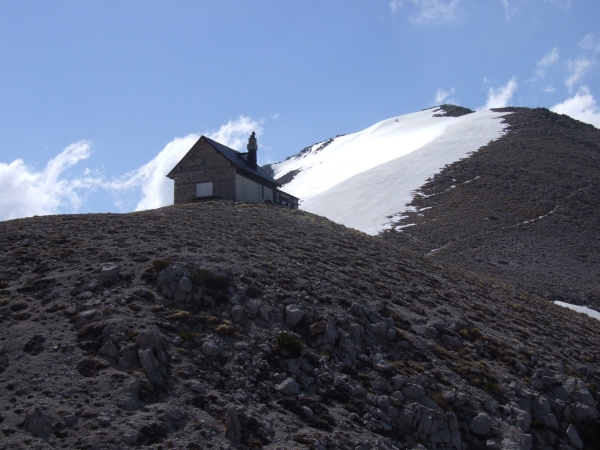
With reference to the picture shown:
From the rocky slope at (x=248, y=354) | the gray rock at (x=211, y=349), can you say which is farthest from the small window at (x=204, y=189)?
the gray rock at (x=211, y=349)

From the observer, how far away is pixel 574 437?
47.1 ft

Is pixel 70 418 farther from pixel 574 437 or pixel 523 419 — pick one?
pixel 574 437

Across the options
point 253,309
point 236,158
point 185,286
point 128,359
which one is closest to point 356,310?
point 253,309

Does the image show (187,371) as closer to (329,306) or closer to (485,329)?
(329,306)

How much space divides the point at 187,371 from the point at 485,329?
37.2 ft

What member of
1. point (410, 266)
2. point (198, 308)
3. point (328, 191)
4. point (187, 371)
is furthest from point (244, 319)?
point (328, 191)

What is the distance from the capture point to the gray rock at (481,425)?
1345cm

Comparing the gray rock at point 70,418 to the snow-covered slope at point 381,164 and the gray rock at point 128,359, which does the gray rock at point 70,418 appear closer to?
the gray rock at point 128,359

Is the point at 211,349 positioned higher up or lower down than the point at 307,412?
higher up

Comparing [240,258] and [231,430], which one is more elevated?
[240,258]

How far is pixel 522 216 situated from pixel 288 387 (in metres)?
43.7

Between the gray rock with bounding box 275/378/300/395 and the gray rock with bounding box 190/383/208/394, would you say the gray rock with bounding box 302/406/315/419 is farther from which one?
the gray rock with bounding box 190/383/208/394

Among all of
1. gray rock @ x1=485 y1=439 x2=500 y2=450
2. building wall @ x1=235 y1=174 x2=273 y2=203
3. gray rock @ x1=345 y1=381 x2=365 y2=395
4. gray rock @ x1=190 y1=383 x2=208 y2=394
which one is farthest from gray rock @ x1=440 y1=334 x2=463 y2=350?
building wall @ x1=235 y1=174 x2=273 y2=203

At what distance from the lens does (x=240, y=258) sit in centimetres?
1852
